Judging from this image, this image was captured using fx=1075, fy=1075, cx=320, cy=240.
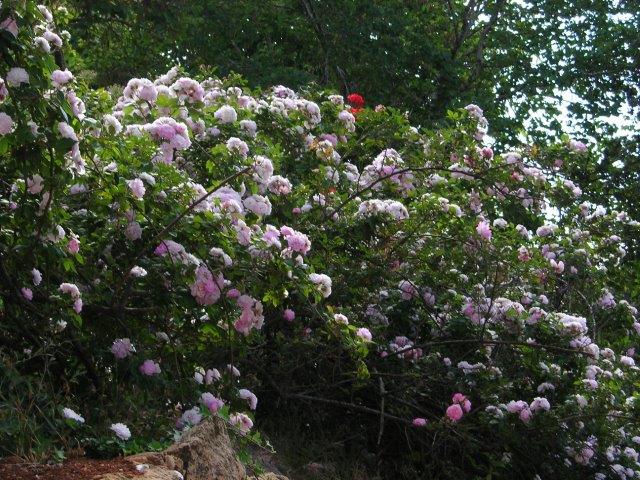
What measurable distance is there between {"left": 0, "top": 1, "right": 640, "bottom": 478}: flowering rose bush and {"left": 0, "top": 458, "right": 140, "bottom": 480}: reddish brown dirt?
398mm

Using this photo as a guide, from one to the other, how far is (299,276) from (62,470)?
55.5 inches

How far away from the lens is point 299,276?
167 inches

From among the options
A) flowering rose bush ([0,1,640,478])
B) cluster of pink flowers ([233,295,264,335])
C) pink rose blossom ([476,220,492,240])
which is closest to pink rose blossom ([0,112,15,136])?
flowering rose bush ([0,1,640,478])

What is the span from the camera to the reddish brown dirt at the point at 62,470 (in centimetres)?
303

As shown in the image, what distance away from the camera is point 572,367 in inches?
264

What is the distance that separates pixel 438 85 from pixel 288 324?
8.88 metres

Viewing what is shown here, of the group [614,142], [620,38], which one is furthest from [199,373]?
[620,38]

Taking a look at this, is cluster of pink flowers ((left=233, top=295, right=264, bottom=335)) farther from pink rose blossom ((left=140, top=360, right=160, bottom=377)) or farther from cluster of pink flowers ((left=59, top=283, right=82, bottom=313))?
cluster of pink flowers ((left=59, top=283, right=82, bottom=313))

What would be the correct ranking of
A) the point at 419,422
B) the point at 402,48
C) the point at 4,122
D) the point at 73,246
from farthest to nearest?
the point at 402,48 < the point at 419,422 < the point at 73,246 < the point at 4,122

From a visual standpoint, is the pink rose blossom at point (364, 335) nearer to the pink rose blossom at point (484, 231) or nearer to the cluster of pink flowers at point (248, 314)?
the cluster of pink flowers at point (248, 314)

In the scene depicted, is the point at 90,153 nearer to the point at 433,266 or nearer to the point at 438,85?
the point at 433,266

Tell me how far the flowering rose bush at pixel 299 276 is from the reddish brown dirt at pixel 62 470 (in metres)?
0.40

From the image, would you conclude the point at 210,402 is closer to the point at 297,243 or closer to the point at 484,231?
the point at 297,243

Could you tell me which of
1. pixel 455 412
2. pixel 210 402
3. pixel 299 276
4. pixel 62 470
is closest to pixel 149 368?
pixel 210 402
